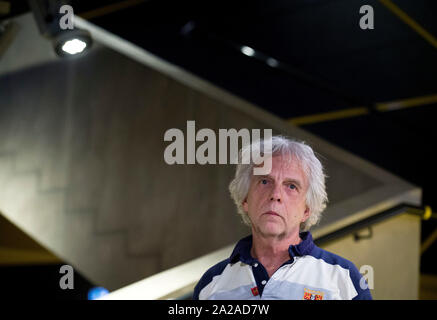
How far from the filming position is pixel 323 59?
4.56 m

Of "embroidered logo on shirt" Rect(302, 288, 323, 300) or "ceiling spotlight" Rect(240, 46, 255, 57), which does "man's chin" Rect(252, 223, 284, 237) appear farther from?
"ceiling spotlight" Rect(240, 46, 255, 57)

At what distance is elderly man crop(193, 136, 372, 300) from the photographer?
1.22 meters

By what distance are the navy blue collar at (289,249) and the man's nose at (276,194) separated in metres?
0.11

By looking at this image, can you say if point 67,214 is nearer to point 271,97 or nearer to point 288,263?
point 271,97

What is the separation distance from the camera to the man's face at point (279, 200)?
4.07ft

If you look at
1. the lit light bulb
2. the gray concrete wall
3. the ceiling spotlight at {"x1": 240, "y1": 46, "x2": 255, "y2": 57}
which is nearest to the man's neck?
the lit light bulb

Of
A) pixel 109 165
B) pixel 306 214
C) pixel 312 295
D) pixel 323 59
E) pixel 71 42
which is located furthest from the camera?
pixel 323 59

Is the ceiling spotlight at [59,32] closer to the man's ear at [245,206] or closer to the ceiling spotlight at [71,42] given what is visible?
the ceiling spotlight at [71,42]

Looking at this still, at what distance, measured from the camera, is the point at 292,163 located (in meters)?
1.29

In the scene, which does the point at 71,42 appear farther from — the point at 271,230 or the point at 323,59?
the point at 323,59

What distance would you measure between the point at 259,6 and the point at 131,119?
1651 millimetres

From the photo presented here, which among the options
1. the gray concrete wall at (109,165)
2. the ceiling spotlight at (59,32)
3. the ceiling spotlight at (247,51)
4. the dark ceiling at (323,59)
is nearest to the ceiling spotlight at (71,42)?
the ceiling spotlight at (59,32)

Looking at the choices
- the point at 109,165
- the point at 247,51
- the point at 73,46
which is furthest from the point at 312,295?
the point at 247,51

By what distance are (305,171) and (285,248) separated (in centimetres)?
18
